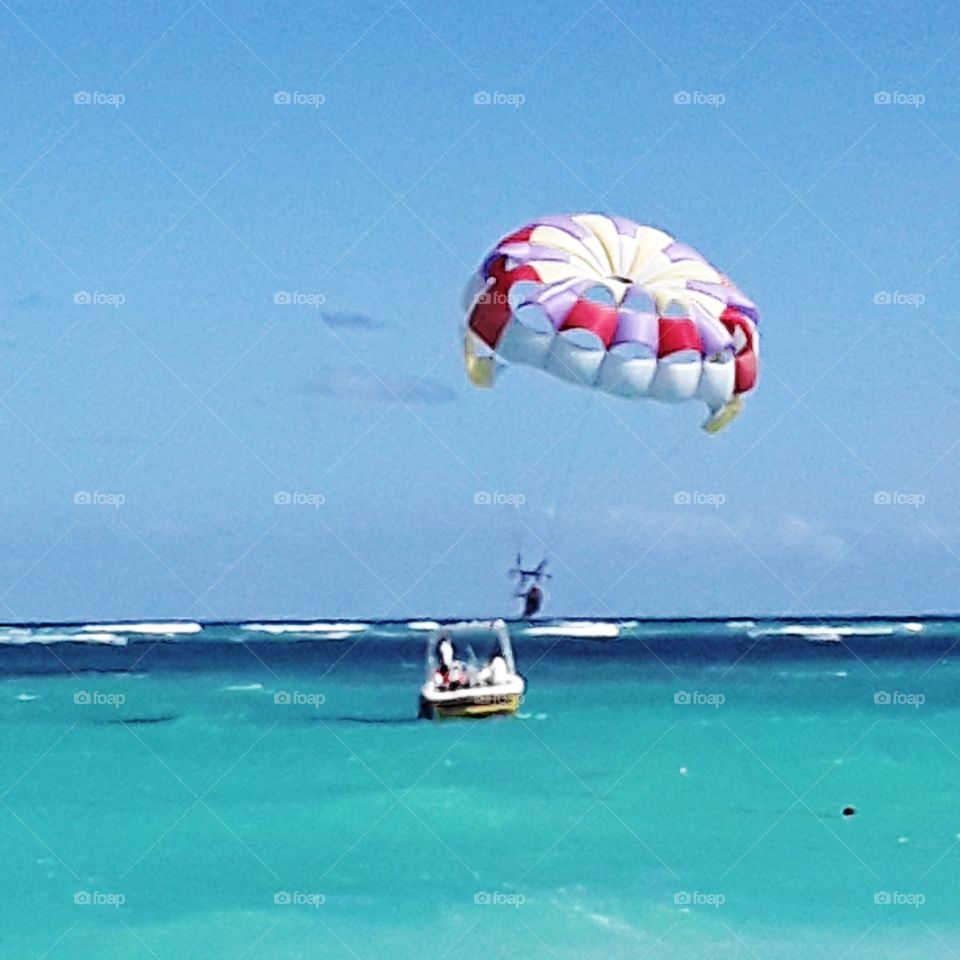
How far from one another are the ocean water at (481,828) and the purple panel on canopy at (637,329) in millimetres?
5692

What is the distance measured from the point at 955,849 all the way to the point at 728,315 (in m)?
7.14

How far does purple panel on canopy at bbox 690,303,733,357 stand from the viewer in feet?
60.5

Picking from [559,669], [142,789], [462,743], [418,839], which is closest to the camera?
[418,839]

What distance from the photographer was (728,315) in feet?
62.0

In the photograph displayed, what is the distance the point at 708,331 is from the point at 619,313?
0.96 metres

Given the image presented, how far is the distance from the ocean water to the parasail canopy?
17.7ft

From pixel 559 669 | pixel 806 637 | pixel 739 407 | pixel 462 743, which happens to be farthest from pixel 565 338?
pixel 806 637

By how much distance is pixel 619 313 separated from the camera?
18.3m

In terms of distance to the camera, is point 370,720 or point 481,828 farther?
point 370,720

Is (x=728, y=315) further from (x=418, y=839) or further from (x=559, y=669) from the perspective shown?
(x=559, y=669)

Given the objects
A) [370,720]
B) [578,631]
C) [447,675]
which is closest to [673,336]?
[447,675]

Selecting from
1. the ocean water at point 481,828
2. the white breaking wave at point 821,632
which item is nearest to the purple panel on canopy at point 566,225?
the ocean water at point 481,828

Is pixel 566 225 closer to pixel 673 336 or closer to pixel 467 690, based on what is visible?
pixel 673 336

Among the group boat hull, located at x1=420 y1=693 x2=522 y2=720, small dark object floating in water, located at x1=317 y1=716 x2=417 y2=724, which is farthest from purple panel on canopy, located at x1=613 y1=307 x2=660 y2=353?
small dark object floating in water, located at x1=317 y1=716 x2=417 y2=724
